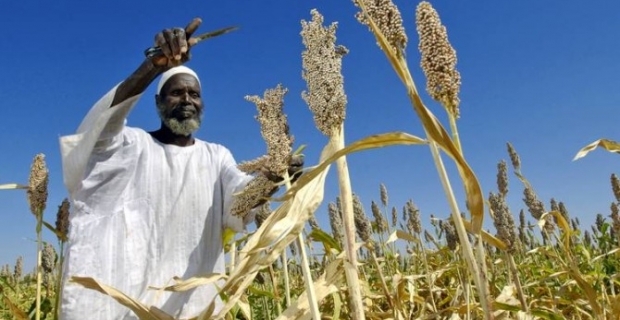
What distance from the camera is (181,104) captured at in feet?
14.1

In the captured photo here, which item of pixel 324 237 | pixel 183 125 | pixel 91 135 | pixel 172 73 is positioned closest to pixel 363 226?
pixel 324 237

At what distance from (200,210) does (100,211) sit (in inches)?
27.6

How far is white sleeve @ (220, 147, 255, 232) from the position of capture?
11.6ft

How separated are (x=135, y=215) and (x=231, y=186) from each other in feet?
2.35

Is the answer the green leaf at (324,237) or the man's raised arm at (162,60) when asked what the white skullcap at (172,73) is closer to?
the man's raised arm at (162,60)

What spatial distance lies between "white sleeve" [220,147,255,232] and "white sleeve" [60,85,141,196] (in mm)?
869

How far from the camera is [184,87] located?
4.38 meters

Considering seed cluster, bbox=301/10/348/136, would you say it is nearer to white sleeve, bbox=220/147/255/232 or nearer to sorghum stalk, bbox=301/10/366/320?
sorghum stalk, bbox=301/10/366/320

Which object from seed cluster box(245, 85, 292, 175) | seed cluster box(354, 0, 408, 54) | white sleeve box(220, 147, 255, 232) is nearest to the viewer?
seed cluster box(354, 0, 408, 54)

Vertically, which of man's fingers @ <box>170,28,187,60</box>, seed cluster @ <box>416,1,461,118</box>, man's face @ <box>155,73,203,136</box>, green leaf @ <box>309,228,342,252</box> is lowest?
green leaf @ <box>309,228,342,252</box>

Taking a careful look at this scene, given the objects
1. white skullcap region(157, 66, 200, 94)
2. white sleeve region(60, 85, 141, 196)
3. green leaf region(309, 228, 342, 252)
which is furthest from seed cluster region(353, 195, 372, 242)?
white skullcap region(157, 66, 200, 94)

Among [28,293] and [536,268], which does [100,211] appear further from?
[28,293]

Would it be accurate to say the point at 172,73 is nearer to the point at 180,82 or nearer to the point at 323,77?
the point at 180,82

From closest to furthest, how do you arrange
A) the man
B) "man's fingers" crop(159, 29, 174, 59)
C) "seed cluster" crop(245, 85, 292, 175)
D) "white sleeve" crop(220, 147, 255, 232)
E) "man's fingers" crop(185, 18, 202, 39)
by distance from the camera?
"seed cluster" crop(245, 85, 292, 175)
"man's fingers" crop(185, 18, 202, 39)
"man's fingers" crop(159, 29, 174, 59)
the man
"white sleeve" crop(220, 147, 255, 232)
